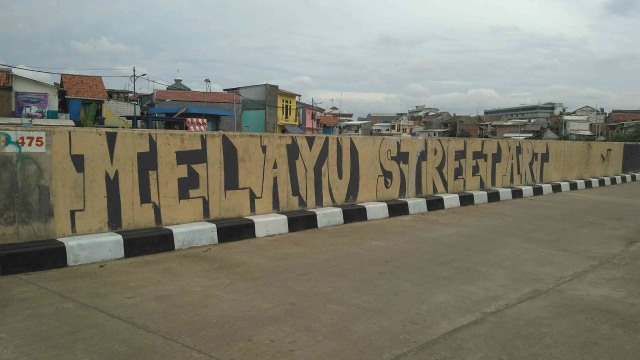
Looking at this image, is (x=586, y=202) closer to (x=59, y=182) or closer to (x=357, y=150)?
(x=357, y=150)

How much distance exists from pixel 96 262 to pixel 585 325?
420 cm

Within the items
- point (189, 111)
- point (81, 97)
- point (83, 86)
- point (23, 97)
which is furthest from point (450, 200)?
point (83, 86)

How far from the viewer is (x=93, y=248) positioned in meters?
4.76

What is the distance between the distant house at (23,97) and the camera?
43.5m

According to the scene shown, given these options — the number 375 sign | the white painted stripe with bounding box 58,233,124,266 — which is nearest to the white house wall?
the number 375 sign

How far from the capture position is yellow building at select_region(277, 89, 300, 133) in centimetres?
5541

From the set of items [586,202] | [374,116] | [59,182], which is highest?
[374,116]

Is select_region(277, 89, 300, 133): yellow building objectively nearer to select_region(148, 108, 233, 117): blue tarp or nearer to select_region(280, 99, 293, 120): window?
select_region(280, 99, 293, 120): window

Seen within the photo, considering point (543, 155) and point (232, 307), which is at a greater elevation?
point (543, 155)

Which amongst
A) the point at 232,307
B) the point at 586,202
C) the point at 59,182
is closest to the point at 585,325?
the point at 232,307

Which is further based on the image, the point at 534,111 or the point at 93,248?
the point at 534,111

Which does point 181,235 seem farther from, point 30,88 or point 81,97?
point 81,97

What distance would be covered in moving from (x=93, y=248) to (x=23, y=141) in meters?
1.18

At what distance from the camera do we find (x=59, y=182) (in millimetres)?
4859
